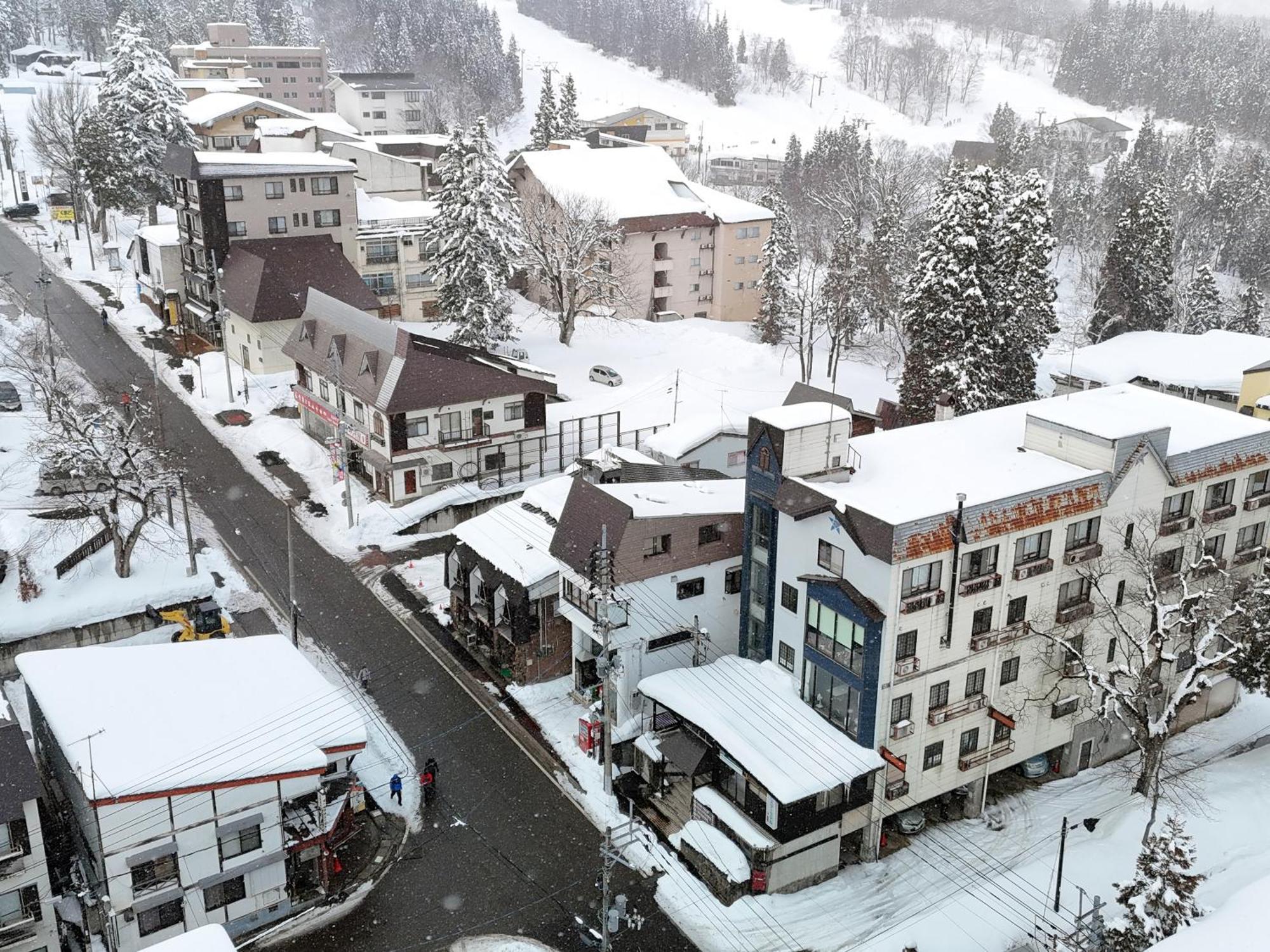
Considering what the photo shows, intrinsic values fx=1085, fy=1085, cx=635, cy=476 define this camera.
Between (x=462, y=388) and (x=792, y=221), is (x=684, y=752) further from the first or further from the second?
(x=792, y=221)

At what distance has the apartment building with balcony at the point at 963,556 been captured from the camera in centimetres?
2789

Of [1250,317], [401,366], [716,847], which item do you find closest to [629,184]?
[401,366]

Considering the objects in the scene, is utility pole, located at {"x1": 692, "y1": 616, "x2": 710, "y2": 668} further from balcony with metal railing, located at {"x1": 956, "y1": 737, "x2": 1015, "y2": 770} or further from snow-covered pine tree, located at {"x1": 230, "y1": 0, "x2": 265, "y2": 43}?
snow-covered pine tree, located at {"x1": 230, "y1": 0, "x2": 265, "y2": 43}

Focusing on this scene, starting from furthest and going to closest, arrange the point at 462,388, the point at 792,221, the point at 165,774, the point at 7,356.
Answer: the point at 792,221 < the point at 7,356 < the point at 462,388 < the point at 165,774

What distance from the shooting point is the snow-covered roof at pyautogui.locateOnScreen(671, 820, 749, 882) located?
27945 millimetres

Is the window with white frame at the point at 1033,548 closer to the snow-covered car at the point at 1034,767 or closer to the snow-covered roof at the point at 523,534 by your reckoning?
the snow-covered car at the point at 1034,767

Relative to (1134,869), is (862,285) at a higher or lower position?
higher

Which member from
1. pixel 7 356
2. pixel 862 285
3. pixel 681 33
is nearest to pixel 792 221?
pixel 862 285

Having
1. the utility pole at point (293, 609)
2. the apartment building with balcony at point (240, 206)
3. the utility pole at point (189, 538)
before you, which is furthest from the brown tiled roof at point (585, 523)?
the apartment building with balcony at point (240, 206)

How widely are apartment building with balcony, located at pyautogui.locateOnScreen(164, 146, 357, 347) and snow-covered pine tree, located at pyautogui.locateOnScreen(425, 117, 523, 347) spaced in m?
7.62

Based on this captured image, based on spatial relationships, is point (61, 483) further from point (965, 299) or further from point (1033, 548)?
point (965, 299)

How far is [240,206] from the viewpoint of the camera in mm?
64438

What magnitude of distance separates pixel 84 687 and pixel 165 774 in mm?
4794

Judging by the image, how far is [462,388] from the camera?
48469 mm
